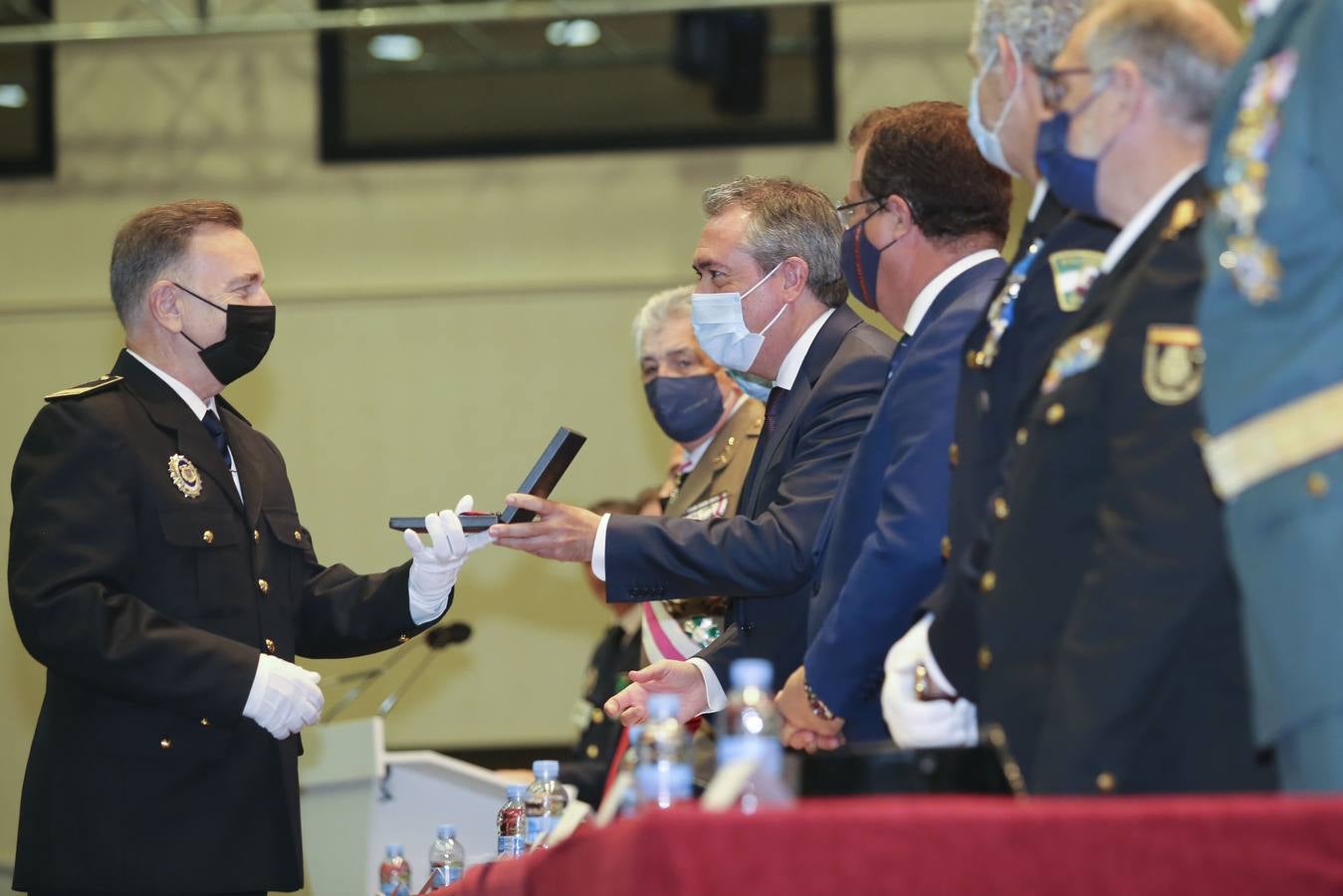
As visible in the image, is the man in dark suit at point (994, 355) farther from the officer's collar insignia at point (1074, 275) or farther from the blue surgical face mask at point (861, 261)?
the blue surgical face mask at point (861, 261)

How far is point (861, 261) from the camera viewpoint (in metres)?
2.97

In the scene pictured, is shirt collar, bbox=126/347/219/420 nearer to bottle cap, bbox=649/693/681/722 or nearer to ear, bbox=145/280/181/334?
ear, bbox=145/280/181/334

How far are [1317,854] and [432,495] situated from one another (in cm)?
653

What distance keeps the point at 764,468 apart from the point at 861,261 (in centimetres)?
57

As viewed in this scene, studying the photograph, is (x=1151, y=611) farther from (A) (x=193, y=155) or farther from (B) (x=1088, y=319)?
(A) (x=193, y=155)

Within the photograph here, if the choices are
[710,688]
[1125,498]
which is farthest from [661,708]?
[710,688]

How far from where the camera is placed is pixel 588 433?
7641 mm

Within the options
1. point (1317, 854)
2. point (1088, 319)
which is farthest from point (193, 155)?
point (1317, 854)

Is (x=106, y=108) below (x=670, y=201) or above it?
above

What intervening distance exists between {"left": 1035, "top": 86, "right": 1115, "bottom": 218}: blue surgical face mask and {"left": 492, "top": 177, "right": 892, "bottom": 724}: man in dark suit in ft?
4.00

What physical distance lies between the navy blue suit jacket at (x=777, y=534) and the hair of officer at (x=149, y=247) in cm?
100

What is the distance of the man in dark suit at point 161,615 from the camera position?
2881 mm

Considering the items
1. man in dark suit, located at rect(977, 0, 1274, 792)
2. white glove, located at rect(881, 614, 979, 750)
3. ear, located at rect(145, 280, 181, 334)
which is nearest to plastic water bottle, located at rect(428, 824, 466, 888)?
ear, located at rect(145, 280, 181, 334)

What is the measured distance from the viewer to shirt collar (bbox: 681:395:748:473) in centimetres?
470
